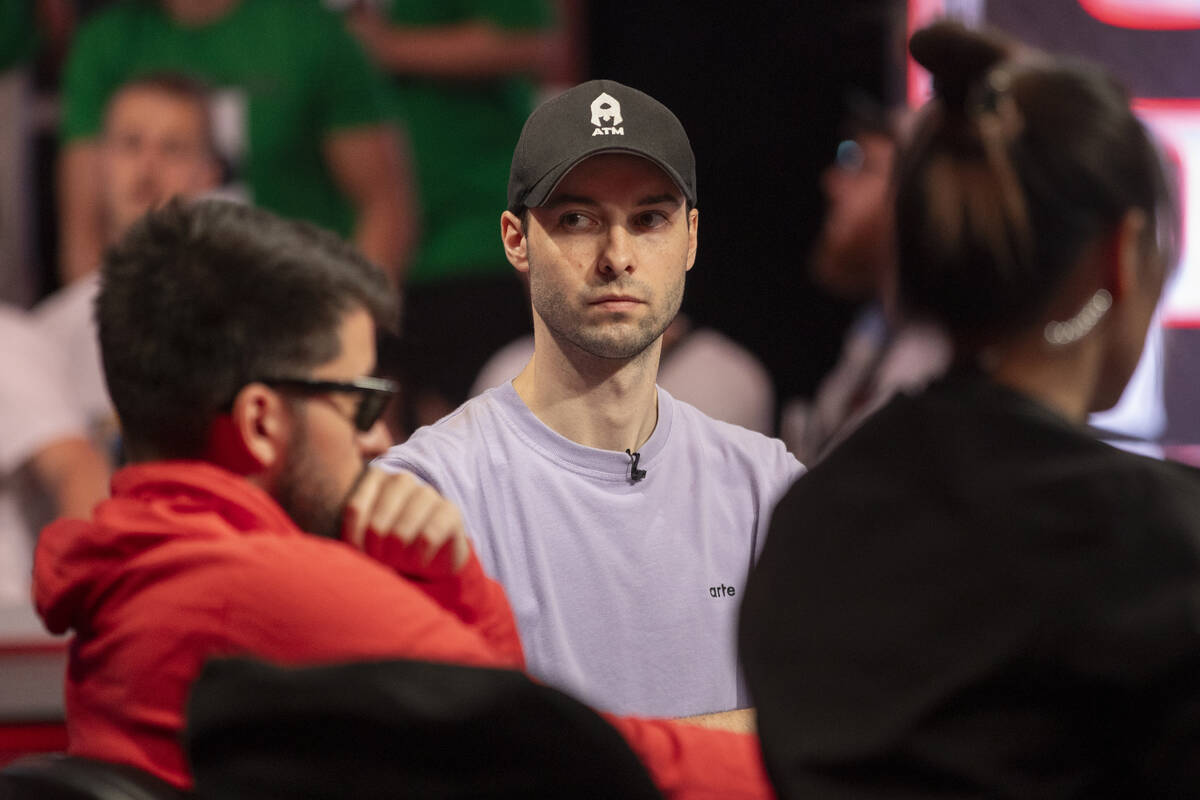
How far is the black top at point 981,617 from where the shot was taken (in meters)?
0.96

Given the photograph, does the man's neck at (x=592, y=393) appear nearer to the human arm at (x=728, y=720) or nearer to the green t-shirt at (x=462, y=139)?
the human arm at (x=728, y=720)

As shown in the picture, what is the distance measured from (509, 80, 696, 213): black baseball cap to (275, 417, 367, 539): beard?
A: 34 centimetres

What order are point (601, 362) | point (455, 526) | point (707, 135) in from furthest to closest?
point (707, 135)
point (601, 362)
point (455, 526)

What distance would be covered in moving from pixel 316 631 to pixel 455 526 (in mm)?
203

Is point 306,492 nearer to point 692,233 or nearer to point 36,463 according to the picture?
point 692,233

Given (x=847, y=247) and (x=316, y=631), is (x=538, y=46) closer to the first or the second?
(x=847, y=247)

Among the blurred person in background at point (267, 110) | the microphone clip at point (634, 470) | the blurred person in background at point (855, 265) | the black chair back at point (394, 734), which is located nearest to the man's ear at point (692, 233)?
the microphone clip at point (634, 470)

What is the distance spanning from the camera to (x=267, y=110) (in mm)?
3352

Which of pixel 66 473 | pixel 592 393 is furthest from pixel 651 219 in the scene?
pixel 66 473

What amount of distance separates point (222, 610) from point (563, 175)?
0.54 meters

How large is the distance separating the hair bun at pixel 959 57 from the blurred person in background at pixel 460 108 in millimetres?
2300

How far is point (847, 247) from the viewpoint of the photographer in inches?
140

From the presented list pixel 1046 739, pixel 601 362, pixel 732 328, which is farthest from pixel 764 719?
pixel 732 328

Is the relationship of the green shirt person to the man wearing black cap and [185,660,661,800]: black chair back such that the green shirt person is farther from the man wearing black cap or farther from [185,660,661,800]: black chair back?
[185,660,661,800]: black chair back
